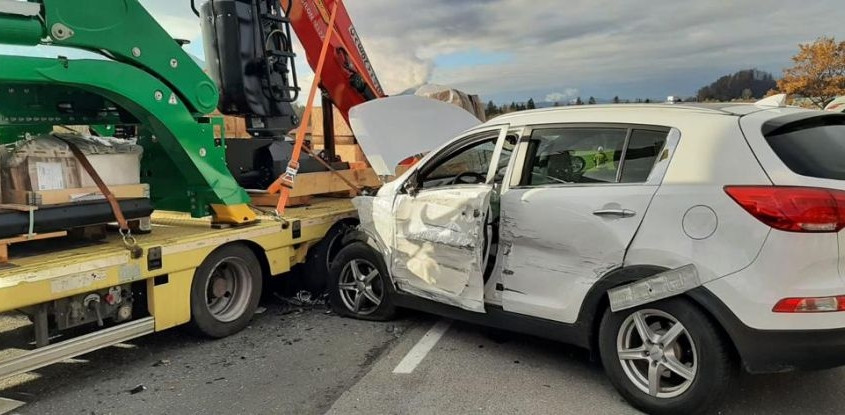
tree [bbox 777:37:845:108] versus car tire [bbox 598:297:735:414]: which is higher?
tree [bbox 777:37:845:108]

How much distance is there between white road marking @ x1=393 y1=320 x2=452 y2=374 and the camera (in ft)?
14.2

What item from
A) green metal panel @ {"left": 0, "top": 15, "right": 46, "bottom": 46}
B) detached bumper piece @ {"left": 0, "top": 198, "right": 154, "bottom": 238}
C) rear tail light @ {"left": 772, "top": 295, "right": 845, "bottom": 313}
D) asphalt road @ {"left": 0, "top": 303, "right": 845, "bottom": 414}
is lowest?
asphalt road @ {"left": 0, "top": 303, "right": 845, "bottom": 414}

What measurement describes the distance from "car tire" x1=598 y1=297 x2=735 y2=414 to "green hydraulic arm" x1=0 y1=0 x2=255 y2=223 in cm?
325

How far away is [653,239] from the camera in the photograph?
135 inches

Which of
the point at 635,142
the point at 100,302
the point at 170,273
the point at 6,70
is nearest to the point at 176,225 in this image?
the point at 170,273

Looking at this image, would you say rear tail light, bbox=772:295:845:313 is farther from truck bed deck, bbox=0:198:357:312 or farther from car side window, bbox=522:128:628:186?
truck bed deck, bbox=0:198:357:312

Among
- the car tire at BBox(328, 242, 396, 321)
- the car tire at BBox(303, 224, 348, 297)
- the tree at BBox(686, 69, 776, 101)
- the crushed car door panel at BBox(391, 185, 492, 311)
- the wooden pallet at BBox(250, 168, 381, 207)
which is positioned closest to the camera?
the crushed car door panel at BBox(391, 185, 492, 311)

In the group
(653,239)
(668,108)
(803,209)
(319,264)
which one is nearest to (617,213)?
(653,239)

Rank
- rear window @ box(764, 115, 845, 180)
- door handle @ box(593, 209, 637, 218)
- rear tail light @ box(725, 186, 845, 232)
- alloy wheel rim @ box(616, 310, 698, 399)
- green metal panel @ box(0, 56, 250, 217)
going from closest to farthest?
rear tail light @ box(725, 186, 845, 232) < rear window @ box(764, 115, 845, 180) < alloy wheel rim @ box(616, 310, 698, 399) < door handle @ box(593, 209, 637, 218) < green metal panel @ box(0, 56, 250, 217)

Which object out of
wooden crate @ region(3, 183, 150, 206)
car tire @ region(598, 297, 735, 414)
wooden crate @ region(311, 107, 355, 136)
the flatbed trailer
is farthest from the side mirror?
wooden crate @ region(311, 107, 355, 136)

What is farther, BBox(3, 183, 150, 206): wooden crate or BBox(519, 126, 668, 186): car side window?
BBox(3, 183, 150, 206): wooden crate

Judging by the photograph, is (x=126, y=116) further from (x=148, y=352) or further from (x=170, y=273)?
(x=148, y=352)

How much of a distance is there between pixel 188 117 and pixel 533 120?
2706 millimetres

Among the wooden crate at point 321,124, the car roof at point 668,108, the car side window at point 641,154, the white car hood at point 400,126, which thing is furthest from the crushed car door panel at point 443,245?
the wooden crate at point 321,124
